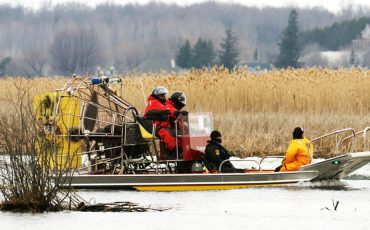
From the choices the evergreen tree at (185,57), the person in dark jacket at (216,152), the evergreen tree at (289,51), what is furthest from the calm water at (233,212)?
the evergreen tree at (185,57)

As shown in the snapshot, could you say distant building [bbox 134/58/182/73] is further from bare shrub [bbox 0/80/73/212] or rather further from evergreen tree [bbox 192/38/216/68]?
bare shrub [bbox 0/80/73/212]

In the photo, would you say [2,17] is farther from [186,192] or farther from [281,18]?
[186,192]

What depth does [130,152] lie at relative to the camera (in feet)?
60.0

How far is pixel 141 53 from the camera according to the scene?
142 metres

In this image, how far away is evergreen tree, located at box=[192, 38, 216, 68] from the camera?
10569cm

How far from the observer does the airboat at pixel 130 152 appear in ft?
57.3

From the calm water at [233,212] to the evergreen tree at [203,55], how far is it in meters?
87.4

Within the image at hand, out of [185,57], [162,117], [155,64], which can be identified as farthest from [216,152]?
[155,64]

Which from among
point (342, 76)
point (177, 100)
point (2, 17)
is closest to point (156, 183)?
point (177, 100)

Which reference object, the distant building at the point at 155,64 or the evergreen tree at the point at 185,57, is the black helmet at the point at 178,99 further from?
the distant building at the point at 155,64

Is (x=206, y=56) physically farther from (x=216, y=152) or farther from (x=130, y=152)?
(x=216, y=152)

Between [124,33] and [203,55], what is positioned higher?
[124,33]

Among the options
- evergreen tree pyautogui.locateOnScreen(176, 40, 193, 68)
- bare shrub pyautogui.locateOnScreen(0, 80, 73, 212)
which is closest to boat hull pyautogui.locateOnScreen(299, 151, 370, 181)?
bare shrub pyautogui.locateOnScreen(0, 80, 73, 212)

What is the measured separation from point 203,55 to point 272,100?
7947 centimetres
